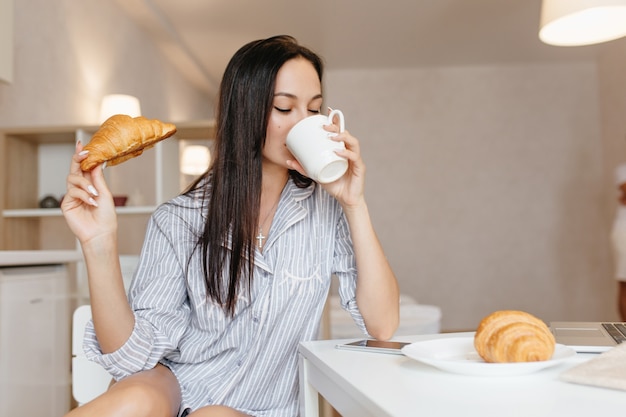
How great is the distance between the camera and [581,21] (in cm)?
229

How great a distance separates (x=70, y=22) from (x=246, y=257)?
274 centimetres

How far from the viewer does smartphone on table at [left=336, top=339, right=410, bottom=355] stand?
0.73 metres

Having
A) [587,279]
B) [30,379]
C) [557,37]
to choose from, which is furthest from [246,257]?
[587,279]

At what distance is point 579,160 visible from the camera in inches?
213

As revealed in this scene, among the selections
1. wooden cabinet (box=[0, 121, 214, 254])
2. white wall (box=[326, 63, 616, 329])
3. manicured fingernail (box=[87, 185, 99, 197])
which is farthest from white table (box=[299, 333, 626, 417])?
white wall (box=[326, 63, 616, 329])

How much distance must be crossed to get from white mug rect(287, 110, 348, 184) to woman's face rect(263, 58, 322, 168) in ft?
0.49

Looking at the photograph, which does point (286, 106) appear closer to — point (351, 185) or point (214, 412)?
point (351, 185)

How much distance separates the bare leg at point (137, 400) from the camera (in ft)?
2.45

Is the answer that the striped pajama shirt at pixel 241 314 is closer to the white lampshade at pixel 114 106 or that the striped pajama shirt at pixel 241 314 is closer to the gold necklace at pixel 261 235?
the gold necklace at pixel 261 235

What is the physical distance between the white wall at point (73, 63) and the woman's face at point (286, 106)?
1759 millimetres

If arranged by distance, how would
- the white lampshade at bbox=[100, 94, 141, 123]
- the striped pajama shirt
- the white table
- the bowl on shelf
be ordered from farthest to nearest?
Result: 1. the white lampshade at bbox=[100, 94, 141, 123]
2. the bowl on shelf
3. the striped pajama shirt
4. the white table

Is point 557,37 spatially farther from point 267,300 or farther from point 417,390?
point 417,390

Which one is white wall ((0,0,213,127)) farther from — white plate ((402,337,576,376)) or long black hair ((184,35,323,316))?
white plate ((402,337,576,376))

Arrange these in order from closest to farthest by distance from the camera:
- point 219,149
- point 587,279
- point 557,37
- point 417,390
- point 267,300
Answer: point 417,390
point 267,300
point 219,149
point 557,37
point 587,279
